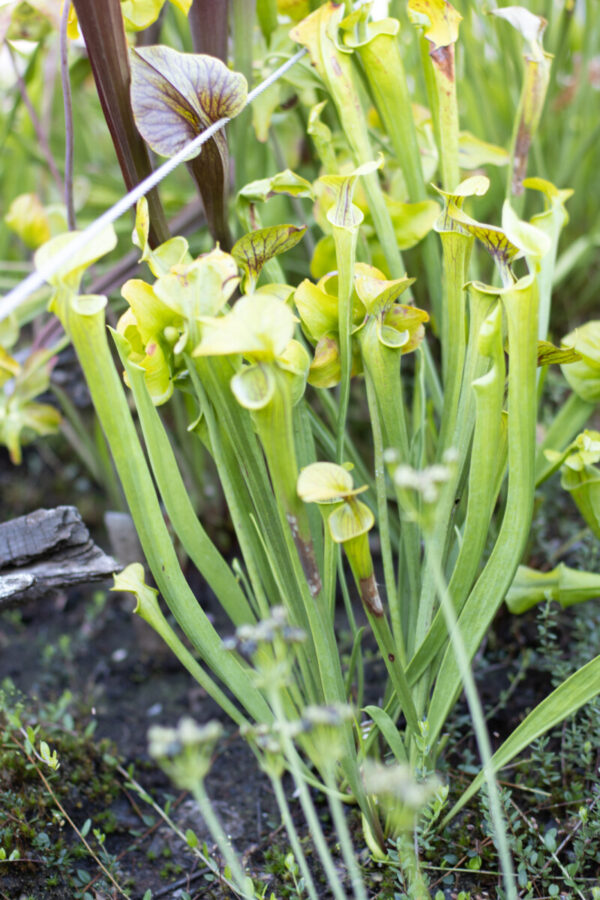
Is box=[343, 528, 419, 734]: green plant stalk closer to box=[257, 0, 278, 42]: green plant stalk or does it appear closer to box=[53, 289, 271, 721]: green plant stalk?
box=[53, 289, 271, 721]: green plant stalk

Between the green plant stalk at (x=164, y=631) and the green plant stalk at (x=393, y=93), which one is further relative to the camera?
the green plant stalk at (x=393, y=93)

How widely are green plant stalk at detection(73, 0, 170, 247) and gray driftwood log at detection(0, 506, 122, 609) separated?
334 mm

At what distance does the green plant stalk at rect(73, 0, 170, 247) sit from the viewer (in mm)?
593

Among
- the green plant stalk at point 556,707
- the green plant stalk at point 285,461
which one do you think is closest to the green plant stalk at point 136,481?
the green plant stalk at point 285,461

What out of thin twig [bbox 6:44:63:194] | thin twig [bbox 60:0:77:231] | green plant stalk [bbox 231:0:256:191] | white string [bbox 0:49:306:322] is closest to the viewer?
white string [bbox 0:49:306:322]

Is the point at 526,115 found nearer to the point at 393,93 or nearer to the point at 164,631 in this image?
the point at 393,93

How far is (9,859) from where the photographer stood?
0.59 m

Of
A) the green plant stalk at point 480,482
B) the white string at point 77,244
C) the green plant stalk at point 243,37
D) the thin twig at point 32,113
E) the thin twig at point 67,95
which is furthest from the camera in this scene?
the thin twig at point 32,113

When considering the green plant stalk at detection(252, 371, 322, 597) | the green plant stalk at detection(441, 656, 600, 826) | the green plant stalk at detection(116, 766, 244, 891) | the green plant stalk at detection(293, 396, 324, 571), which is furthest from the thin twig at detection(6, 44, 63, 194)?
the green plant stalk at detection(441, 656, 600, 826)

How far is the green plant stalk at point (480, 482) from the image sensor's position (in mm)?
546

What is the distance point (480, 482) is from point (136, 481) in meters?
0.31

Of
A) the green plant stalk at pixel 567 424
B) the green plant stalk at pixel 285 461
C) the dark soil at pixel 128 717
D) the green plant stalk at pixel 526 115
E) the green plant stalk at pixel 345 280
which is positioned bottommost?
the dark soil at pixel 128 717

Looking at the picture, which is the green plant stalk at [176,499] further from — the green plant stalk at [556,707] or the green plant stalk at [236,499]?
the green plant stalk at [556,707]

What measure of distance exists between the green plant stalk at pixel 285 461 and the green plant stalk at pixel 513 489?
159 mm
